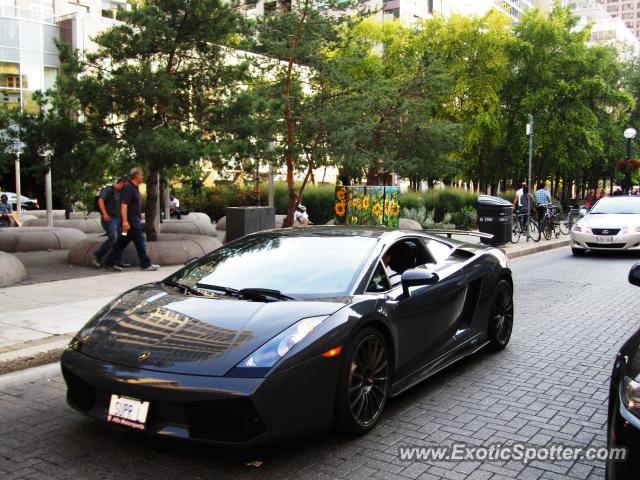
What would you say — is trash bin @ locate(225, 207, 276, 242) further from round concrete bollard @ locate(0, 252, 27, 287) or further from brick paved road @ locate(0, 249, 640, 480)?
brick paved road @ locate(0, 249, 640, 480)

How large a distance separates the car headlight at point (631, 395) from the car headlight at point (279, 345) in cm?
170

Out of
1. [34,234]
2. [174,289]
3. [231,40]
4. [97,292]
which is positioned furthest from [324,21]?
[174,289]

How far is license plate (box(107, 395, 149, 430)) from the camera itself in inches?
138

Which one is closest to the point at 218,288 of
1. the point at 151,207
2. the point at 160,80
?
the point at 160,80

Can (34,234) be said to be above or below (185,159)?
below

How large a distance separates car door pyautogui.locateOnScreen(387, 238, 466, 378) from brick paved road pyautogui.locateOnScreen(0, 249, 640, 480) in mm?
368

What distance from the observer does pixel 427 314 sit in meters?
4.94

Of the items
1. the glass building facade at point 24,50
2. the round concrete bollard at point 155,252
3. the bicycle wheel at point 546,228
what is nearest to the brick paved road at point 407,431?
the round concrete bollard at point 155,252

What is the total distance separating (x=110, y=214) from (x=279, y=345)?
8892 millimetres

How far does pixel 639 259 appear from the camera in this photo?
1573 centimetres

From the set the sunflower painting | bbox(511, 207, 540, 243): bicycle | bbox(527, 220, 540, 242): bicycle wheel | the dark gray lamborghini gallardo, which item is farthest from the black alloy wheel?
bbox(527, 220, 540, 242): bicycle wheel

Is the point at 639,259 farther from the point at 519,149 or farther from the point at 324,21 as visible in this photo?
the point at 519,149

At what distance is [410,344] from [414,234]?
1.24 metres

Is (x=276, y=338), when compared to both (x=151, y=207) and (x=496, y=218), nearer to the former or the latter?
(x=151, y=207)
